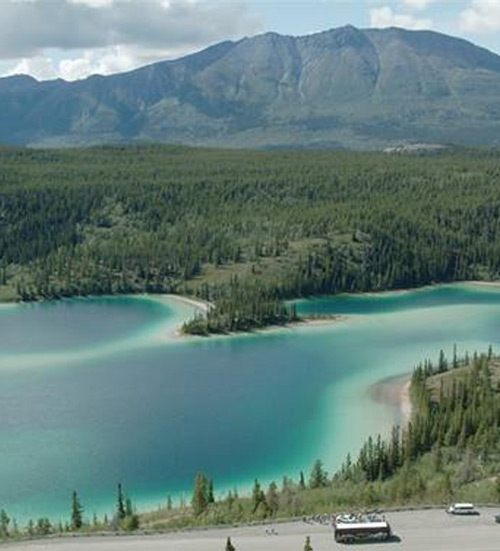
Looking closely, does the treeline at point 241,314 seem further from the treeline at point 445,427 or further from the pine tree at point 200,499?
the pine tree at point 200,499

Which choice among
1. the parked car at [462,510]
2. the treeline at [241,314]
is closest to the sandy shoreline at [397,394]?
the parked car at [462,510]

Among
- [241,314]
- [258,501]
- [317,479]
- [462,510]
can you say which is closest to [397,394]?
[317,479]

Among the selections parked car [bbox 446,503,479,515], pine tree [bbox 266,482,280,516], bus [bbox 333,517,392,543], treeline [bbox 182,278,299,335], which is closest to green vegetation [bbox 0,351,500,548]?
pine tree [bbox 266,482,280,516]

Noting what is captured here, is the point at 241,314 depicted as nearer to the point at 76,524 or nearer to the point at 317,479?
the point at 317,479

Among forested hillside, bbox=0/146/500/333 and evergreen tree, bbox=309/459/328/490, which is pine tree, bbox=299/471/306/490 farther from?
forested hillside, bbox=0/146/500/333

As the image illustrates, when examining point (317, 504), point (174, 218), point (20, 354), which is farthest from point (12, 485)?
point (174, 218)

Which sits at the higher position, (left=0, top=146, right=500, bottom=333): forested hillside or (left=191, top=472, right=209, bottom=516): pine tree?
(left=0, top=146, right=500, bottom=333): forested hillside
